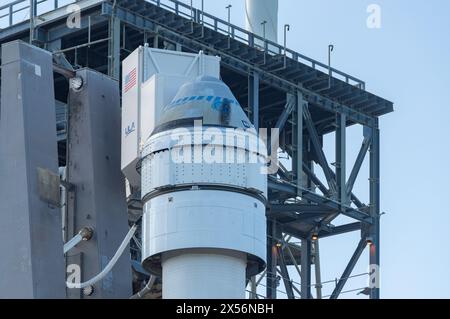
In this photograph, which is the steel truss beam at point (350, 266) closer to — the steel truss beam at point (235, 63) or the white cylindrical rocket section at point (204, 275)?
the steel truss beam at point (235, 63)

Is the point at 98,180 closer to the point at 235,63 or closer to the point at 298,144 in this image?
the point at 235,63

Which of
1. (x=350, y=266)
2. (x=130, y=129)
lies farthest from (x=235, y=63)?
(x=130, y=129)

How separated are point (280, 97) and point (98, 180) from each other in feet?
78.8

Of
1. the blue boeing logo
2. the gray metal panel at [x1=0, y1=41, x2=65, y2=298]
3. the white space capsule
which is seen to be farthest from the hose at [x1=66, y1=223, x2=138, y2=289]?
the blue boeing logo

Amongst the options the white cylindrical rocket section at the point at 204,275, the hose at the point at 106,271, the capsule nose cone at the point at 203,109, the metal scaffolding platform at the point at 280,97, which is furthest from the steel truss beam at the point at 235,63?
the white cylindrical rocket section at the point at 204,275

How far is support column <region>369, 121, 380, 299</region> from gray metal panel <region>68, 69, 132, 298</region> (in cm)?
2223

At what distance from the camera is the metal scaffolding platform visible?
52281mm

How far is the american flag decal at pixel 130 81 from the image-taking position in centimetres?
3656

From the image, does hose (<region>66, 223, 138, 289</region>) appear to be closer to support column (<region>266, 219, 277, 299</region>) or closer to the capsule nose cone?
the capsule nose cone
